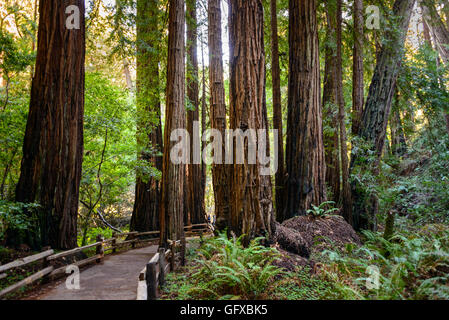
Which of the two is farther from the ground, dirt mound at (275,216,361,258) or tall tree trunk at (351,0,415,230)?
tall tree trunk at (351,0,415,230)

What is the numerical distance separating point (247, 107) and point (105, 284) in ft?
15.8

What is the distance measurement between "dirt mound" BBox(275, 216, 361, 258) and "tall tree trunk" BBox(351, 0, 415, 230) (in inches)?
63.0

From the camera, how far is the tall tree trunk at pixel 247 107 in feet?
19.6

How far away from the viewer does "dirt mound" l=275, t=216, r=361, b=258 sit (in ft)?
20.4

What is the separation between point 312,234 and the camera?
728cm

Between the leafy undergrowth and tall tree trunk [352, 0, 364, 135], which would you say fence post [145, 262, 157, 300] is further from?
tall tree trunk [352, 0, 364, 135]

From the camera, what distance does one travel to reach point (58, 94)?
765 cm

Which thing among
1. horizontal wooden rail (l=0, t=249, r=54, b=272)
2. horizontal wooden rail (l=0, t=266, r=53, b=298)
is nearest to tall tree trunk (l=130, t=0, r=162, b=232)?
horizontal wooden rail (l=0, t=249, r=54, b=272)

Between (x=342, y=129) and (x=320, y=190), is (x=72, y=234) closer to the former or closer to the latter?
(x=320, y=190)

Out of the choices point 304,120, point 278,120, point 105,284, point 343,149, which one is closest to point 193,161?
point 278,120

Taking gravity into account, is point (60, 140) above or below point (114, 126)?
below
